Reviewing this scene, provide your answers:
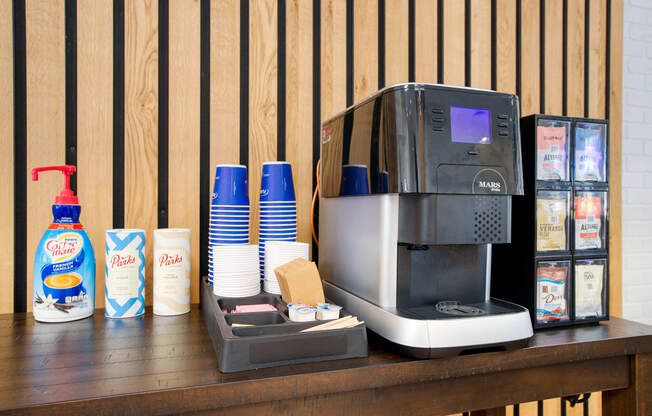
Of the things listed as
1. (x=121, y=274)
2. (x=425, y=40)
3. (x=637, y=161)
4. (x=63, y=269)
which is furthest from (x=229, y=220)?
(x=637, y=161)

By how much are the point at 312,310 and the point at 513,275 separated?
1.96 ft

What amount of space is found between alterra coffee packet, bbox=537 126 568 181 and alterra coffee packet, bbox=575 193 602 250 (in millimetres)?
94

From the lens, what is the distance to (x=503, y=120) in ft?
2.98

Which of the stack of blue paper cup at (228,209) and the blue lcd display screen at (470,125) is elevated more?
the blue lcd display screen at (470,125)

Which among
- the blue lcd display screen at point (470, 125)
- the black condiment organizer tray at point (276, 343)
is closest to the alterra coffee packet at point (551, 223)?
the blue lcd display screen at point (470, 125)

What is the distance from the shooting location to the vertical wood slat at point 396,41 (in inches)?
62.5

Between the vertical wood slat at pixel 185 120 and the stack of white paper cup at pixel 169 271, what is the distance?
0.73ft

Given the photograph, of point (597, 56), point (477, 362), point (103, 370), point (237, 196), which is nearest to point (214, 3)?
point (237, 196)

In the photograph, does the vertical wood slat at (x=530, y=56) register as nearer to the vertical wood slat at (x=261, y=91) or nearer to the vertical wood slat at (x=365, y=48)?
the vertical wood slat at (x=365, y=48)

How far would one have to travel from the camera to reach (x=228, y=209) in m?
1.21

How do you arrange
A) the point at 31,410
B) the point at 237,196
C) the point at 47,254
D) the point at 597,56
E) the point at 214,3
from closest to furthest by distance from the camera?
the point at 31,410 → the point at 47,254 → the point at 237,196 → the point at 214,3 → the point at 597,56

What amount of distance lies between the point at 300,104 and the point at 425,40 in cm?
56

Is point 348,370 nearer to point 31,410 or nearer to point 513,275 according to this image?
point 31,410

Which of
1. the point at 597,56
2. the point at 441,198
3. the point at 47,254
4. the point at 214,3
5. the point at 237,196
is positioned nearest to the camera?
the point at 441,198
